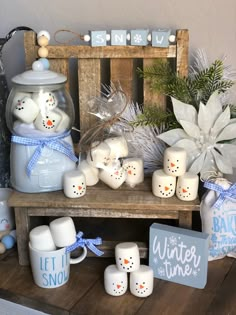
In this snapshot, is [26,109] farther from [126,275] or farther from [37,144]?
[126,275]

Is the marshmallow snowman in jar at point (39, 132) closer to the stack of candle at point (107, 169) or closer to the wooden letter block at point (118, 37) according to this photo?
the stack of candle at point (107, 169)

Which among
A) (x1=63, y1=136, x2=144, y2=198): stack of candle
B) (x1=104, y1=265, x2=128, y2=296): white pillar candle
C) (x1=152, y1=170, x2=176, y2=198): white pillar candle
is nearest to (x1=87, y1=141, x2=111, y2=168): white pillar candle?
(x1=63, y1=136, x2=144, y2=198): stack of candle

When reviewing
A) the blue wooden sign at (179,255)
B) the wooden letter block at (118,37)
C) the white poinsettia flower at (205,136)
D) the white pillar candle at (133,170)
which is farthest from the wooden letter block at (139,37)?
the blue wooden sign at (179,255)

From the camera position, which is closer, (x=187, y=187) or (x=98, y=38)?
(x=187, y=187)

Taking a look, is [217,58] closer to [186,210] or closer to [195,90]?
[195,90]

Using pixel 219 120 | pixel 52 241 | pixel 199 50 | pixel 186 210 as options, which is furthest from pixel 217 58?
pixel 52 241

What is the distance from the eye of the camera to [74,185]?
3.22 ft

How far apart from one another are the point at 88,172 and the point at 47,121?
0.43 ft

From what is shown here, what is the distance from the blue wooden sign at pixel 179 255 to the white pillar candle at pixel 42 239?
189 millimetres

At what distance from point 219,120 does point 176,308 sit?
1.24 ft

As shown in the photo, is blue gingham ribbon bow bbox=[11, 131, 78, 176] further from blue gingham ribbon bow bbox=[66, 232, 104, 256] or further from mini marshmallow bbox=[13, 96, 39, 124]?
blue gingham ribbon bow bbox=[66, 232, 104, 256]

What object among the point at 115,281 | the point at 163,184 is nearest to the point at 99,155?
the point at 163,184

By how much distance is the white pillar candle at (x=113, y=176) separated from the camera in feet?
3.33

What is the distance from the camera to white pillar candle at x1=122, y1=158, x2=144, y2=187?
1036 millimetres
